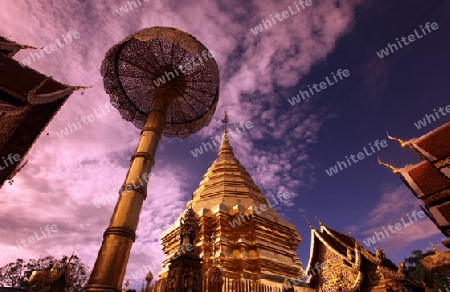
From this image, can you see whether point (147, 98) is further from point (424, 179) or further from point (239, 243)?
point (424, 179)

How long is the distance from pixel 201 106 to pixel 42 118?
5613 millimetres

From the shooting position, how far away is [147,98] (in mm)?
8812

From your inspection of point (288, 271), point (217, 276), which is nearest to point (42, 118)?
point (217, 276)

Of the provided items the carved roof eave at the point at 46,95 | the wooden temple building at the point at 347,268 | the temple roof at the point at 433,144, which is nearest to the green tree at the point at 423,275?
the wooden temple building at the point at 347,268

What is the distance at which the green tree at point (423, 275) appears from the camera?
7.04 metres

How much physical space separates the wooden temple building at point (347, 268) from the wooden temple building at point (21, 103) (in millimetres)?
9874

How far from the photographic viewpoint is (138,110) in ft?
29.7

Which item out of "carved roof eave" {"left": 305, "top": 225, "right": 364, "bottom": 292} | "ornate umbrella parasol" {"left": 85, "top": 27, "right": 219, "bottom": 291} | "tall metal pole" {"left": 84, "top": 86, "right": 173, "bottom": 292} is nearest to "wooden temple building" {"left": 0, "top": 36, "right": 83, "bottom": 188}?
"ornate umbrella parasol" {"left": 85, "top": 27, "right": 219, "bottom": 291}

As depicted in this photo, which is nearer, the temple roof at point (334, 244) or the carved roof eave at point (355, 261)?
the carved roof eave at point (355, 261)

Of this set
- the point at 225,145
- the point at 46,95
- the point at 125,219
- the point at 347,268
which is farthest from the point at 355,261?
the point at 225,145

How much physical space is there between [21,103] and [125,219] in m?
6.01

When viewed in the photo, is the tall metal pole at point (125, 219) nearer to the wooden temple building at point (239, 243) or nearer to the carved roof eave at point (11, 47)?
the wooden temple building at point (239, 243)

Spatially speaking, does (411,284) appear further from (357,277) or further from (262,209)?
(262,209)

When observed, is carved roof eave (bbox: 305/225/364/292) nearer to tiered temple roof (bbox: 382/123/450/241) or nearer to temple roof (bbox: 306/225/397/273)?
temple roof (bbox: 306/225/397/273)
